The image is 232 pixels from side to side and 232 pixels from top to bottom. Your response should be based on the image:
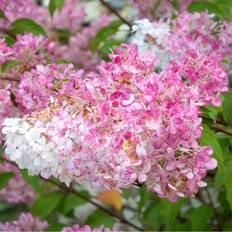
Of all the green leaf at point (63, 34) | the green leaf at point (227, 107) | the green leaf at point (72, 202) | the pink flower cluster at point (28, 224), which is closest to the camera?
the green leaf at point (227, 107)

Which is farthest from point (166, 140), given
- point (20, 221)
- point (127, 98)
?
point (20, 221)

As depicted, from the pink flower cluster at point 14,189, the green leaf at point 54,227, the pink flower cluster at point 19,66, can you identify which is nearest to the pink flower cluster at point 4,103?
the pink flower cluster at point 19,66

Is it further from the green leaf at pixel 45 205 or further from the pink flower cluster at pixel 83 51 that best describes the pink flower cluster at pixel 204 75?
the pink flower cluster at pixel 83 51

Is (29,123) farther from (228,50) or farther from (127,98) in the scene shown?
(228,50)

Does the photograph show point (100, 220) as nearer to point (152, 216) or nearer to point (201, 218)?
point (152, 216)

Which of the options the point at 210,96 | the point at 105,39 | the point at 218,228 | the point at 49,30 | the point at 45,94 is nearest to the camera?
the point at 210,96

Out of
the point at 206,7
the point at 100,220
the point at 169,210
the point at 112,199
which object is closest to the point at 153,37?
the point at 206,7
